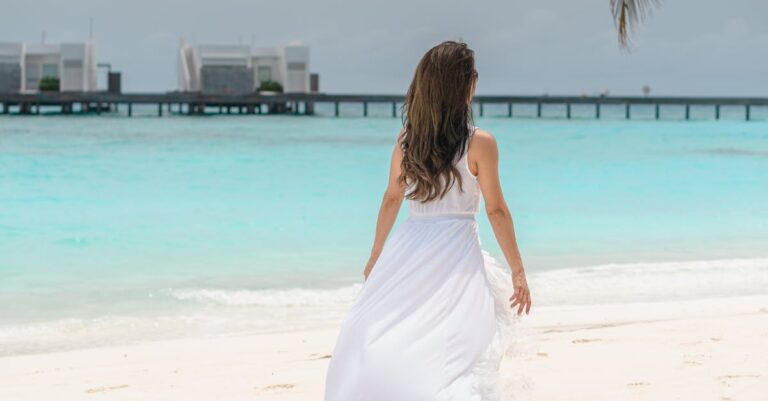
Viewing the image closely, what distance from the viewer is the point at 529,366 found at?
423 centimetres

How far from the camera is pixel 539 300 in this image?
6953 mm

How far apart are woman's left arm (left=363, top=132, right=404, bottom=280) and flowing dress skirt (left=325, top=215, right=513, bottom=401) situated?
0.05 m

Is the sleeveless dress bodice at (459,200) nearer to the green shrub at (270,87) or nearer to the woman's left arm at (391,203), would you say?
the woman's left arm at (391,203)

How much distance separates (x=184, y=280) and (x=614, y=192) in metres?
10.7

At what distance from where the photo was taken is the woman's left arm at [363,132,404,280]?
265 centimetres

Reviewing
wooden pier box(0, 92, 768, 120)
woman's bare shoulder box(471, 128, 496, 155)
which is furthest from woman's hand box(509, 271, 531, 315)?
wooden pier box(0, 92, 768, 120)

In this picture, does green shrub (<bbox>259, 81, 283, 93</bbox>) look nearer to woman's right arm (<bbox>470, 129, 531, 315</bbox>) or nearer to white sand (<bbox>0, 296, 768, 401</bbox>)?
white sand (<bbox>0, 296, 768, 401</bbox>)

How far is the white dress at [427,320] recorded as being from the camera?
2.56m

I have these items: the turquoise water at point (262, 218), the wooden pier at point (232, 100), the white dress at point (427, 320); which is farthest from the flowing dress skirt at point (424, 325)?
the wooden pier at point (232, 100)

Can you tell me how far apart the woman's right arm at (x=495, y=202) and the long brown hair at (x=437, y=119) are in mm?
41

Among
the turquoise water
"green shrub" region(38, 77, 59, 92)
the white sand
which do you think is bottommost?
the turquoise water

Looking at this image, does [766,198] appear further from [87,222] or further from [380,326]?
[380,326]

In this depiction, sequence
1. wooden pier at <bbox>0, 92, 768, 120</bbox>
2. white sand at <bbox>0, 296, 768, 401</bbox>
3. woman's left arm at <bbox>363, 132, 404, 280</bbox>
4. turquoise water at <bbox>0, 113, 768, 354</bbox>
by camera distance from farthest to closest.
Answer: wooden pier at <bbox>0, 92, 768, 120</bbox>
turquoise water at <bbox>0, 113, 768, 354</bbox>
white sand at <bbox>0, 296, 768, 401</bbox>
woman's left arm at <bbox>363, 132, 404, 280</bbox>

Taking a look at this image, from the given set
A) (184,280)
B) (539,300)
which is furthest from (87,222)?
(539,300)
